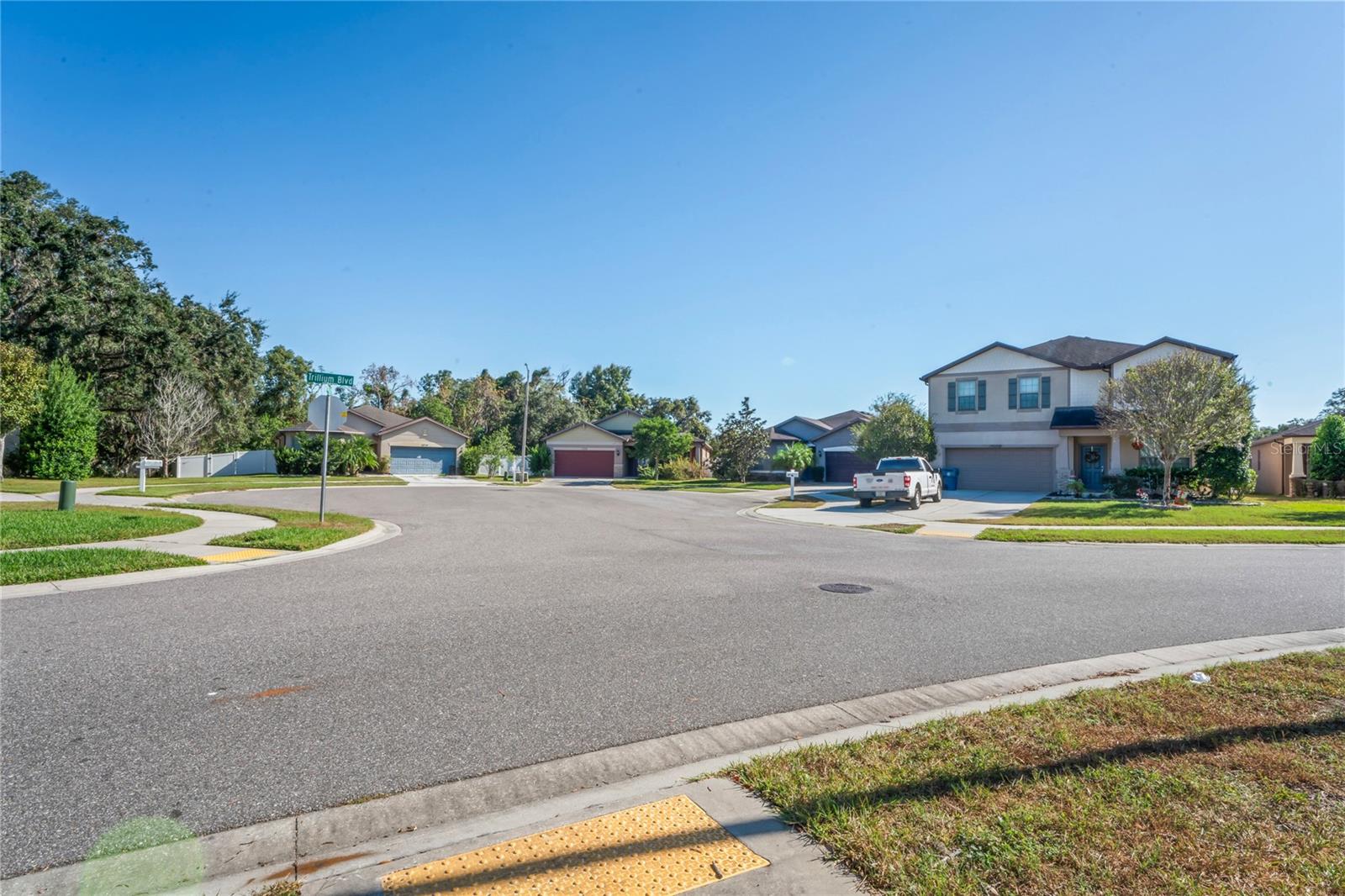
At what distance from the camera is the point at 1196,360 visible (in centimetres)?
2220

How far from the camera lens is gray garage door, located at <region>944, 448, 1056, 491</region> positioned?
101 ft

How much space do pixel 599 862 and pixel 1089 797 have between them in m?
2.35

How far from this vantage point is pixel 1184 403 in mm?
21906

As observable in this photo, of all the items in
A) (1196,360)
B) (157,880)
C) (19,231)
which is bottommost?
(157,880)

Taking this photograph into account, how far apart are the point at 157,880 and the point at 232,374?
4843 centimetres

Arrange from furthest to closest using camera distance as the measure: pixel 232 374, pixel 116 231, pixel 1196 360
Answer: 1. pixel 232 374
2. pixel 116 231
3. pixel 1196 360

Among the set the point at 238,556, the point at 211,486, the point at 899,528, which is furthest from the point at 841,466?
the point at 238,556

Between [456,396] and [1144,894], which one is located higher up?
[456,396]

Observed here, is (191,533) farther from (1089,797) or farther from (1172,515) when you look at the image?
(1172,515)

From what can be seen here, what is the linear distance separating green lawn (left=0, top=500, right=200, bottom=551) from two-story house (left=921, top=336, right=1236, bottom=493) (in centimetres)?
3005

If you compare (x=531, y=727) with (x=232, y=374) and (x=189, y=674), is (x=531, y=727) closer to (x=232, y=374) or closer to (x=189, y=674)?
(x=189, y=674)

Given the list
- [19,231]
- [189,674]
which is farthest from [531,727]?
[19,231]

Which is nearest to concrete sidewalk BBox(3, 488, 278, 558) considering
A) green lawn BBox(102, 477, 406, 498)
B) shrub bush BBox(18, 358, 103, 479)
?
green lawn BBox(102, 477, 406, 498)

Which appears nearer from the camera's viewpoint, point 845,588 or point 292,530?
point 845,588
